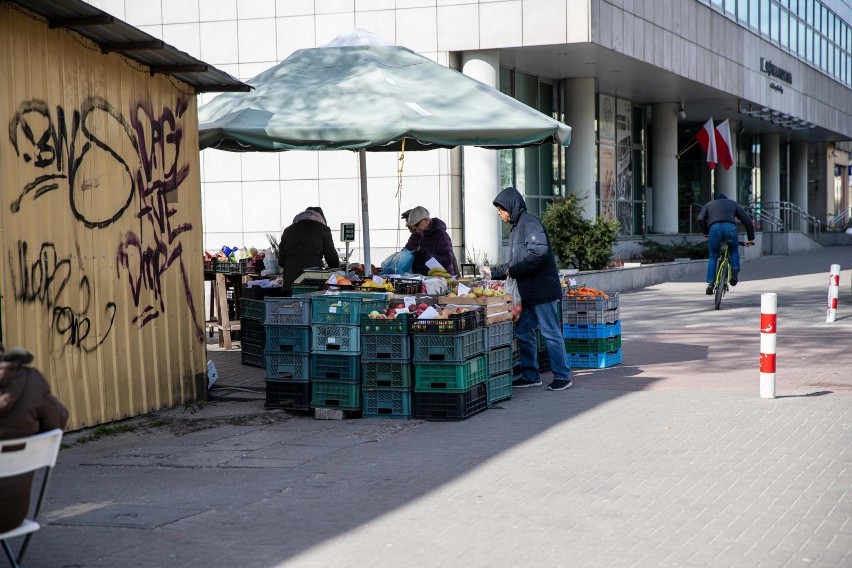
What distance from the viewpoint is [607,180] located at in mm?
33656

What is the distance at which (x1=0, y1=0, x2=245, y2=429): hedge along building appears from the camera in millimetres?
8531

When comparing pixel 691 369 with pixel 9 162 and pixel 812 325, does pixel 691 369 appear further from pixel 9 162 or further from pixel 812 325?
pixel 9 162

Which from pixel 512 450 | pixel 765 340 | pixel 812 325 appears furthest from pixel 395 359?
pixel 812 325

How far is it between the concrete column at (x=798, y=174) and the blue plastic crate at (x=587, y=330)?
46.5 metres

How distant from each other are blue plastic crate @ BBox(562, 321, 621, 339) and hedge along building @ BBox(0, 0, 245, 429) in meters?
4.14

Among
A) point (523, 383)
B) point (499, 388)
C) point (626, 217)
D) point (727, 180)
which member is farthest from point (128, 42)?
point (727, 180)

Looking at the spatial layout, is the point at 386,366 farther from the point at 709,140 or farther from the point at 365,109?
the point at 709,140

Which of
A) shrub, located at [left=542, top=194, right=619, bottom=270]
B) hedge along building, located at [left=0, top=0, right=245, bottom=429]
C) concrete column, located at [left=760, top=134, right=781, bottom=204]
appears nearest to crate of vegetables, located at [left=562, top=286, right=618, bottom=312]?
hedge along building, located at [left=0, top=0, right=245, bottom=429]

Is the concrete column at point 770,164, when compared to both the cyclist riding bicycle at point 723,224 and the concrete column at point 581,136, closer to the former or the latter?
the concrete column at point 581,136

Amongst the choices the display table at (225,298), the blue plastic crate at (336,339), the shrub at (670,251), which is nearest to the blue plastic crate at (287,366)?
the blue plastic crate at (336,339)

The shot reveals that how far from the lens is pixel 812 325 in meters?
17.2

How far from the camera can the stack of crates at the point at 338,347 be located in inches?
387

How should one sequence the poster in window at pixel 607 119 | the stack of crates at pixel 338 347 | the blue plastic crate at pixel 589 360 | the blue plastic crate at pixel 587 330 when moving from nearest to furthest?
1. the stack of crates at pixel 338 347
2. the blue plastic crate at pixel 587 330
3. the blue plastic crate at pixel 589 360
4. the poster in window at pixel 607 119

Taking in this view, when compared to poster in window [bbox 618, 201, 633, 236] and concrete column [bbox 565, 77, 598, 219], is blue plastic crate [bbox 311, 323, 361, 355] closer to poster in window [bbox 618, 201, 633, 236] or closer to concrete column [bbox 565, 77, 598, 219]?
concrete column [bbox 565, 77, 598, 219]
